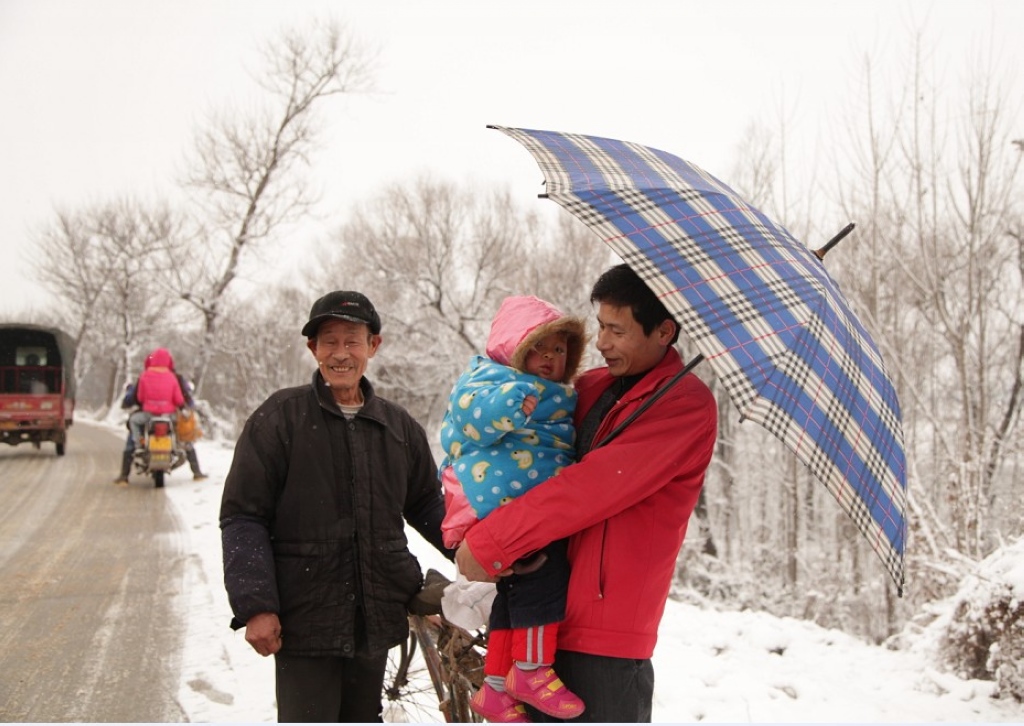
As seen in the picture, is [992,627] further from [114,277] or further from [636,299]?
[114,277]

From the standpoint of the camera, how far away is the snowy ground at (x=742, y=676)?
13.9ft

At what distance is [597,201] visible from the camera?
179 cm

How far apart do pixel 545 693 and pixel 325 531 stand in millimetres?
969

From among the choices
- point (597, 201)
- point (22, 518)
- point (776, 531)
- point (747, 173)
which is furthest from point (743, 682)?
point (776, 531)

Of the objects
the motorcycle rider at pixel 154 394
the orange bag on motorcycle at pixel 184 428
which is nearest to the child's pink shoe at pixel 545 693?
the motorcycle rider at pixel 154 394

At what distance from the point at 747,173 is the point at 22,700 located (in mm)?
15088

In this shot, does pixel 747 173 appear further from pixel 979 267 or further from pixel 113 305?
pixel 113 305

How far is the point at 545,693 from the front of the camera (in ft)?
5.84

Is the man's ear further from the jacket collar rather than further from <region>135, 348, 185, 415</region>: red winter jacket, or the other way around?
<region>135, 348, 185, 415</region>: red winter jacket

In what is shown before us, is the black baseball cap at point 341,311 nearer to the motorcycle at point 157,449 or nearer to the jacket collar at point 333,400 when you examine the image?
the jacket collar at point 333,400

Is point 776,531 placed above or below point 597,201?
below

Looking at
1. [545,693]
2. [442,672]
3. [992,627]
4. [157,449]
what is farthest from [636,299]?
[157,449]

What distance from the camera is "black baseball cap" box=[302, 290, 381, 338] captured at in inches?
96.5

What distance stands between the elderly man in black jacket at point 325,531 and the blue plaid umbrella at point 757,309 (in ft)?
3.51
